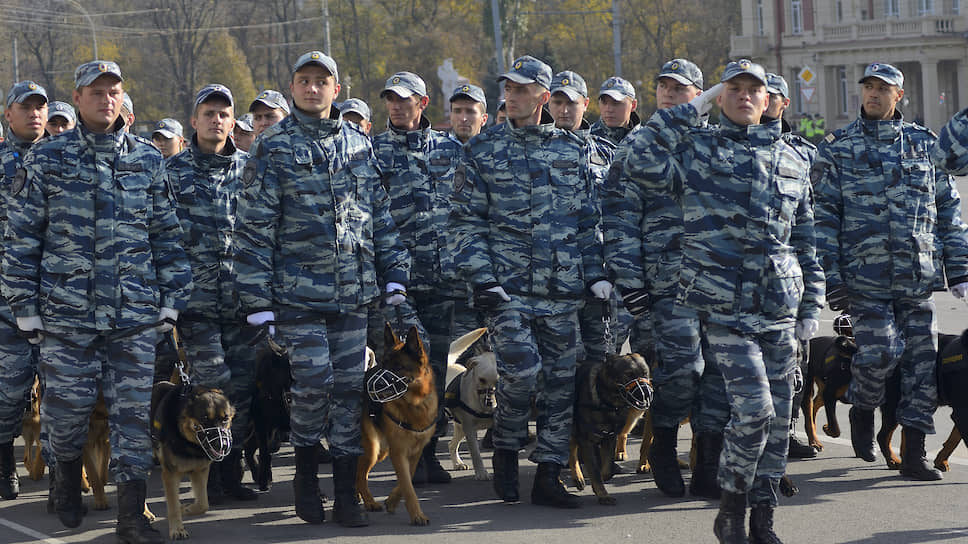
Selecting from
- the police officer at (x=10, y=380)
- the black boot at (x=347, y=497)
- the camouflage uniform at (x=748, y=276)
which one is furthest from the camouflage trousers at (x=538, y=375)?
the police officer at (x=10, y=380)

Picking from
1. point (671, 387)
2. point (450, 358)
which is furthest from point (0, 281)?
point (671, 387)

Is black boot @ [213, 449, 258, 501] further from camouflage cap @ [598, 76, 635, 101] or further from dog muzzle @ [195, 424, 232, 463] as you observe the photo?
camouflage cap @ [598, 76, 635, 101]

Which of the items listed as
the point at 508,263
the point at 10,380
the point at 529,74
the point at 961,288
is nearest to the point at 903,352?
the point at 961,288

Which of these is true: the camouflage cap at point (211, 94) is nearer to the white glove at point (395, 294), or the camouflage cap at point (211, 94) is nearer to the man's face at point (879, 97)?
the white glove at point (395, 294)

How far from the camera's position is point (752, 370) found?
6.59 m

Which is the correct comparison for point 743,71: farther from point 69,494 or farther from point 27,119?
point 27,119

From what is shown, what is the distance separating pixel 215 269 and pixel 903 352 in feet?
14.0

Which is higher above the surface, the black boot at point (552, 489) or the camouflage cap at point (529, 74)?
the camouflage cap at point (529, 74)

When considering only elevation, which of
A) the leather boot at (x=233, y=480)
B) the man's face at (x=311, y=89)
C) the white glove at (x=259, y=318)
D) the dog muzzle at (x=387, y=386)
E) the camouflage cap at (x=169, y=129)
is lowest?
the leather boot at (x=233, y=480)

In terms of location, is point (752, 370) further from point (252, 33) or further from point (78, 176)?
point (252, 33)

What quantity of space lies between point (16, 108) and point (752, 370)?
5578 mm

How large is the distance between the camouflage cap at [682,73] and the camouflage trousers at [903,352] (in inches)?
67.9

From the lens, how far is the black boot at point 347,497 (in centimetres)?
759

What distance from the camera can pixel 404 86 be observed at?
9.33 metres
